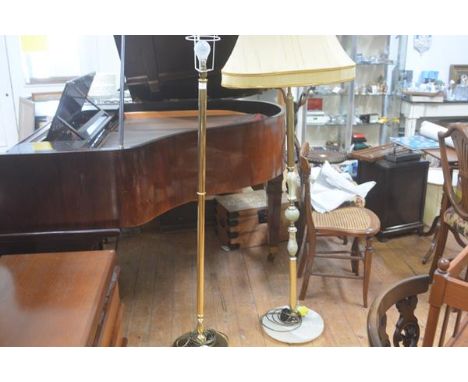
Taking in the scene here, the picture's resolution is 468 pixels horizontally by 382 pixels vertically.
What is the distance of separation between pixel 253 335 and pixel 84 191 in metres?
1.12

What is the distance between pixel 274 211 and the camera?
2977 mm

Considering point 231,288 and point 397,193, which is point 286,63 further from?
point 397,193

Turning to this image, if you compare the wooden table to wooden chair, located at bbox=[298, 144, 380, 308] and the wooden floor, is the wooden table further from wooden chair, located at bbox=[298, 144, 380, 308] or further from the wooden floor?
wooden chair, located at bbox=[298, 144, 380, 308]

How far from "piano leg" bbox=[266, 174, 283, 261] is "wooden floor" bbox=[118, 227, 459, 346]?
0.40ft

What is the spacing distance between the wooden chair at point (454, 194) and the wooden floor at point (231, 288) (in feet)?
1.50

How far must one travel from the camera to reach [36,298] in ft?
4.36

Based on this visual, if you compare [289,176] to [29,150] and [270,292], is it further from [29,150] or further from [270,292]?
[29,150]

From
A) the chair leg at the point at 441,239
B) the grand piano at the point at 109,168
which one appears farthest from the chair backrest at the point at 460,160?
the grand piano at the point at 109,168

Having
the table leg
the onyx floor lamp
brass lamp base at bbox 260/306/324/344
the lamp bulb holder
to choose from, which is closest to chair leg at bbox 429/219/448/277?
the table leg

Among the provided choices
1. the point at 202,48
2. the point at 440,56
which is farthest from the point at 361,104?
the point at 202,48

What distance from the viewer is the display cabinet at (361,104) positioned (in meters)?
5.02

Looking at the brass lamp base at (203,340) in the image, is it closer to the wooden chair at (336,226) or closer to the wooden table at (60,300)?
the wooden table at (60,300)

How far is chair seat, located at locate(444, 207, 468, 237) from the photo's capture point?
2338 mm

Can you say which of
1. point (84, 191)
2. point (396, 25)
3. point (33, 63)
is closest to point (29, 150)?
point (84, 191)
